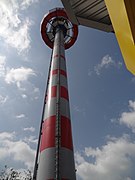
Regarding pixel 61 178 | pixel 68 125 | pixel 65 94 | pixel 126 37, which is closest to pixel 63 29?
pixel 65 94

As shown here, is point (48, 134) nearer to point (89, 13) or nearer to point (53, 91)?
point (53, 91)

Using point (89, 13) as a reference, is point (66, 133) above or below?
below

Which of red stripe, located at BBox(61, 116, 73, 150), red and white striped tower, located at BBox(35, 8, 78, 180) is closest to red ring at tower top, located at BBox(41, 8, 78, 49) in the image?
red and white striped tower, located at BBox(35, 8, 78, 180)

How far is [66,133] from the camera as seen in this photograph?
657 centimetres

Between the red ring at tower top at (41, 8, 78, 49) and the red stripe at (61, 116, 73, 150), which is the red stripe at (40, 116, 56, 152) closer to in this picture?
the red stripe at (61, 116, 73, 150)

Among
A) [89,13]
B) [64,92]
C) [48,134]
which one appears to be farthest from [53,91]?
[89,13]

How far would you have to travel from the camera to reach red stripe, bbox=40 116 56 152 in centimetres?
627

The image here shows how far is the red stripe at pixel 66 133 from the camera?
20.5 ft

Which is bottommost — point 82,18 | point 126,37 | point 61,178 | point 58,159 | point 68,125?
point 126,37

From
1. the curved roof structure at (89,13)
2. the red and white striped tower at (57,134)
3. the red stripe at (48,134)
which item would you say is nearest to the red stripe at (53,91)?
the red and white striped tower at (57,134)

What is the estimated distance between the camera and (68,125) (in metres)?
6.96

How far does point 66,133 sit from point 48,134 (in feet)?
1.92

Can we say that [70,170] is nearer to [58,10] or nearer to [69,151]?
[69,151]

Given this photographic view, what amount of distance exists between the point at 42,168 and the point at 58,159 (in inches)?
20.8
